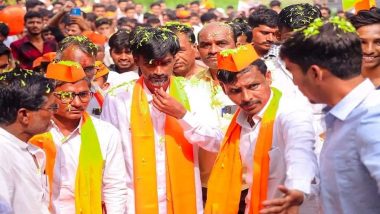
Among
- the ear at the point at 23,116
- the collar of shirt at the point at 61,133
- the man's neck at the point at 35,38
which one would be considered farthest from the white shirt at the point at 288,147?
the man's neck at the point at 35,38

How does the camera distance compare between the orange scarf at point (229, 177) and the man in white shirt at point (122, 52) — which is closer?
the orange scarf at point (229, 177)

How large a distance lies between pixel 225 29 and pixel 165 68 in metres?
1.21

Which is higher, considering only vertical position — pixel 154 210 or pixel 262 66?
pixel 262 66

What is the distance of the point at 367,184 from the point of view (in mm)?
2955

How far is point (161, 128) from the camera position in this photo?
493cm

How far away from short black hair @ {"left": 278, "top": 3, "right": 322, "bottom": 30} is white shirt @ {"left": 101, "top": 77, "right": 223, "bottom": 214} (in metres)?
1.12

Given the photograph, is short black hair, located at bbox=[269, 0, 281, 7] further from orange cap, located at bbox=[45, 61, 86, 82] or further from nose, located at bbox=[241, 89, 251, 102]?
nose, located at bbox=[241, 89, 251, 102]

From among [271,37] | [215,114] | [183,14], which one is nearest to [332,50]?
[215,114]

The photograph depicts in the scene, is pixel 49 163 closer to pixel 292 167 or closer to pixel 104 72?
pixel 292 167

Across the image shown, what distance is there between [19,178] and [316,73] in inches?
62.8

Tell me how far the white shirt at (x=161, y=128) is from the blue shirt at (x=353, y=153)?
1708mm

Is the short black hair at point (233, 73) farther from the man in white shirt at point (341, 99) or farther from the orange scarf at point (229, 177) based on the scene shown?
the man in white shirt at point (341, 99)

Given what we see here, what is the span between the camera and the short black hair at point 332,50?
2.99 metres

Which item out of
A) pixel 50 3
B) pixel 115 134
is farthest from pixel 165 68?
pixel 50 3
